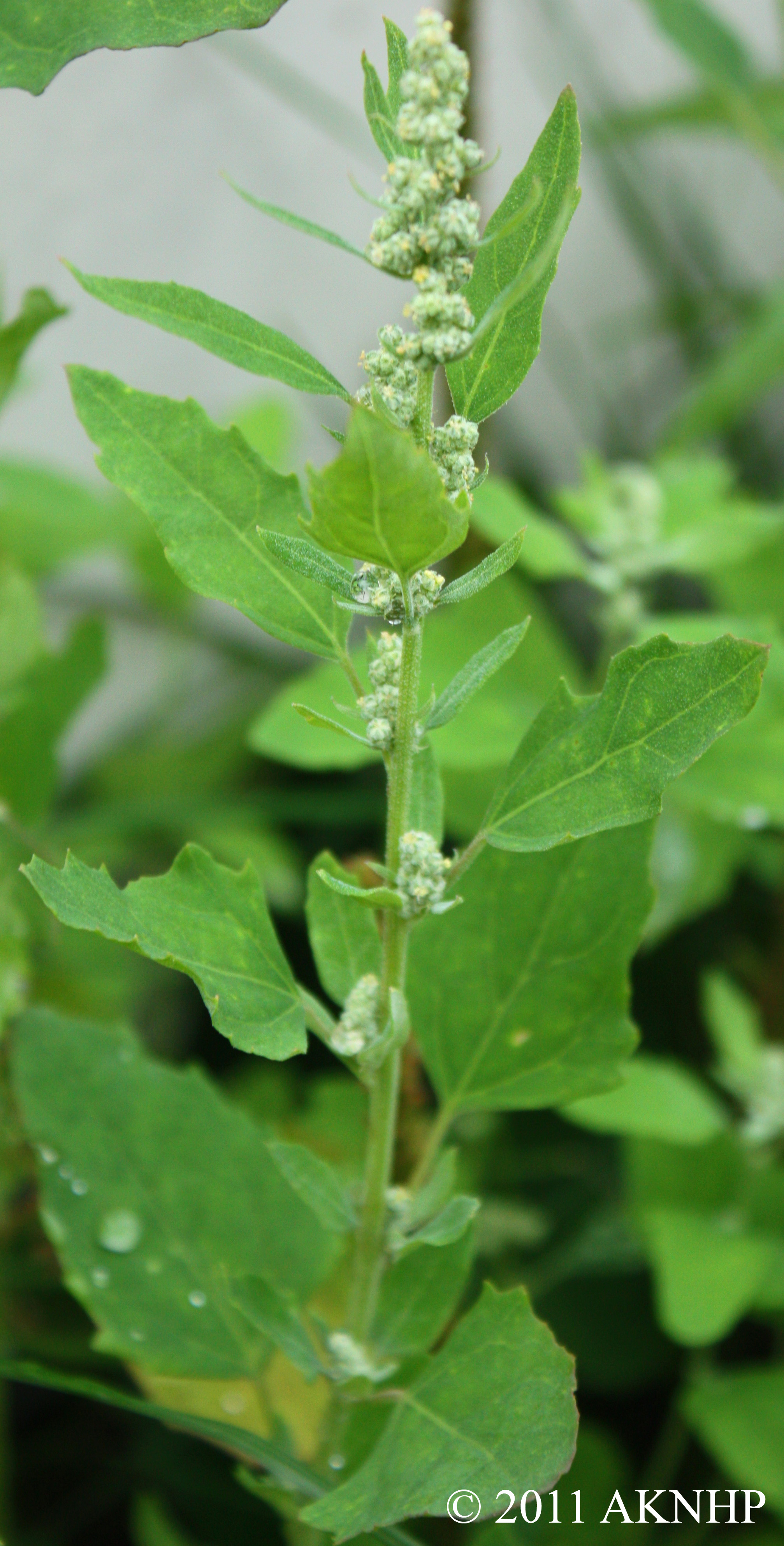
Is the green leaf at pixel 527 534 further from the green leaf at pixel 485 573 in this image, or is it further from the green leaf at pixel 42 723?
the green leaf at pixel 485 573

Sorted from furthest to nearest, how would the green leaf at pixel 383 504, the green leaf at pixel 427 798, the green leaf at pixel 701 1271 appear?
the green leaf at pixel 701 1271
the green leaf at pixel 427 798
the green leaf at pixel 383 504

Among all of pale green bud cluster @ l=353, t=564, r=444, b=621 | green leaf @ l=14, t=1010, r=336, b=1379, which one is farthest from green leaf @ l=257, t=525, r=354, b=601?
green leaf @ l=14, t=1010, r=336, b=1379

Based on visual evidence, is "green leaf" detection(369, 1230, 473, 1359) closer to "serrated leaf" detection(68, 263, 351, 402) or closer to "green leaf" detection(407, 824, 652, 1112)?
"green leaf" detection(407, 824, 652, 1112)

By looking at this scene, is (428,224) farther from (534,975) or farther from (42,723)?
(42,723)

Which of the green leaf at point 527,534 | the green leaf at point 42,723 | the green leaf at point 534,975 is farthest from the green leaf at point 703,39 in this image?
the green leaf at point 534,975

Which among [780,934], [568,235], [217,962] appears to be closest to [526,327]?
[217,962]

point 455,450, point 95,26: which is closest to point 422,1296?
point 455,450
